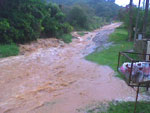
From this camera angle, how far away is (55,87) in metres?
6.66

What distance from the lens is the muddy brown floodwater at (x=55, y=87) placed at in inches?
204

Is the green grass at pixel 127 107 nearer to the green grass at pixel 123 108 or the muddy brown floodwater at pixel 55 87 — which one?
the green grass at pixel 123 108

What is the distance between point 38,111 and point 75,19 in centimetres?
3041

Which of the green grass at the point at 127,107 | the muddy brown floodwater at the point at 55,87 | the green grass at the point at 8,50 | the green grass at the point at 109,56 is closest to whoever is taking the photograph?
the green grass at the point at 127,107

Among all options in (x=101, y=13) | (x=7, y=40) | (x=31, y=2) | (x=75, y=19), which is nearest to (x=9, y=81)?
(x=7, y=40)

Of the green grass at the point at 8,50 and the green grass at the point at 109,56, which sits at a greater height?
the green grass at the point at 8,50

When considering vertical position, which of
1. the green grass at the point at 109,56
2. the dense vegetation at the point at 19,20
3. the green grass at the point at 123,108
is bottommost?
the green grass at the point at 123,108

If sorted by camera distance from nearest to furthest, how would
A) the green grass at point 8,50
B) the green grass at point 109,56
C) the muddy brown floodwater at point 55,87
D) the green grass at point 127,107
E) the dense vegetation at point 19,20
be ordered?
the green grass at point 127,107, the muddy brown floodwater at point 55,87, the green grass at point 109,56, the green grass at point 8,50, the dense vegetation at point 19,20

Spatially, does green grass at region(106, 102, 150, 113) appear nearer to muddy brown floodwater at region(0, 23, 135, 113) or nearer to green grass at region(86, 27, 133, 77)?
muddy brown floodwater at region(0, 23, 135, 113)

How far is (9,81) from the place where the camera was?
7.30 m

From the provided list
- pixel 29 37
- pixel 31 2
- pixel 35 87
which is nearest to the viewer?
pixel 35 87

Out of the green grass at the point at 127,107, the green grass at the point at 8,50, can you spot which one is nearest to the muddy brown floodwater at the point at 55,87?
the green grass at the point at 127,107

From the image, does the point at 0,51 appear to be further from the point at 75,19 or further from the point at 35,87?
the point at 75,19

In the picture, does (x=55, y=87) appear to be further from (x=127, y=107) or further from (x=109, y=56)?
(x=109, y=56)
